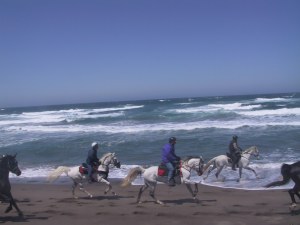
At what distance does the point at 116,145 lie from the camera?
24.8m

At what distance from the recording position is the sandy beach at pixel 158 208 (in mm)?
9031

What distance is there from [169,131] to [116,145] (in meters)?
7.24

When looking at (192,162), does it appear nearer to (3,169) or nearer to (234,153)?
(234,153)

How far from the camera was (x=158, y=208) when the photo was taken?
1038 cm

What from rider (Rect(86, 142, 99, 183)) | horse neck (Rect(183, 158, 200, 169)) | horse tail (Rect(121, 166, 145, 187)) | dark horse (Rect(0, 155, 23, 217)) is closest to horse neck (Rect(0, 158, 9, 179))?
dark horse (Rect(0, 155, 23, 217))

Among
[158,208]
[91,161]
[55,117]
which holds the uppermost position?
[91,161]

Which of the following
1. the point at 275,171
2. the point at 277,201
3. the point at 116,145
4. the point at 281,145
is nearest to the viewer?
the point at 277,201

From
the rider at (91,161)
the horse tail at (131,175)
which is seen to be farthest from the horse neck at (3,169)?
the horse tail at (131,175)

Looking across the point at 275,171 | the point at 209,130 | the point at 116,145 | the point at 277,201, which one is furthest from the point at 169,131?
the point at 277,201

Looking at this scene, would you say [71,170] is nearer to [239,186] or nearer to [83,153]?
[239,186]

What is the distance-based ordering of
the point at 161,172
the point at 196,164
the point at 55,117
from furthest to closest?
the point at 55,117 → the point at 196,164 → the point at 161,172

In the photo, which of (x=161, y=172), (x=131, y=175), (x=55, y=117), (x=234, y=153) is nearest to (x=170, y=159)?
(x=161, y=172)

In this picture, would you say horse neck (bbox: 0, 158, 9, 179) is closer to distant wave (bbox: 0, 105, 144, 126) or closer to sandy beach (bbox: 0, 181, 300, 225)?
sandy beach (bbox: 0, 181, 300, 225)

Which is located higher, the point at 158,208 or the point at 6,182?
the point at 6,182
